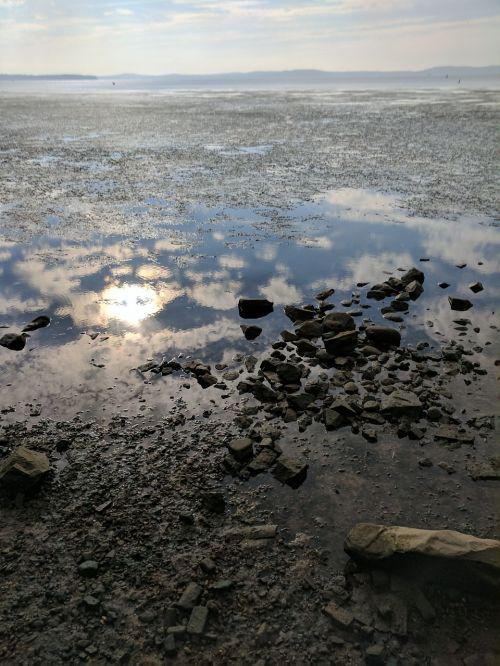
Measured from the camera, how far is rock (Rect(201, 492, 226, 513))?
659 cm

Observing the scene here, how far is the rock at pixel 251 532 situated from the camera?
6.21m

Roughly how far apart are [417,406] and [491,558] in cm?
323

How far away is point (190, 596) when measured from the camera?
17.7 ft

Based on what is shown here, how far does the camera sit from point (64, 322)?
460 inches

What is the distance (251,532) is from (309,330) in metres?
5.62

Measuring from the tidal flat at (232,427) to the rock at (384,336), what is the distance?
0.35 m

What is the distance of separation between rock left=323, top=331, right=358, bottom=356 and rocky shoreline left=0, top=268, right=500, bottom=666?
77 centimetres

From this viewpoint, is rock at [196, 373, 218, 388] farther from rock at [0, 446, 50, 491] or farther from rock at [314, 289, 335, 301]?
rock at [314, 289, 335, 301]

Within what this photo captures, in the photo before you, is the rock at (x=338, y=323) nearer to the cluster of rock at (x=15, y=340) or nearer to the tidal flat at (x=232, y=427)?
the tidal flat at (x=232, y=427)

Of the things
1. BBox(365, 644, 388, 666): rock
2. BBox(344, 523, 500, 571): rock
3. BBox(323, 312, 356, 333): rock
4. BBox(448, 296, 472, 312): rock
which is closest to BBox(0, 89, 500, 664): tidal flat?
BBox(365, 644, 388, 666): rock

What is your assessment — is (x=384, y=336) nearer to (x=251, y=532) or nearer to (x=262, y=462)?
(x=262, y=462)

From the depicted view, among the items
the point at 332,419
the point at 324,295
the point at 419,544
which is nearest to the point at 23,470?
the point at 332,419

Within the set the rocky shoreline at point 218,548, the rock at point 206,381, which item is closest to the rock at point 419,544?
the rocky shoreline at point 218,548

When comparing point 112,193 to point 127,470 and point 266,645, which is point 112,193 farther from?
point 266,645
